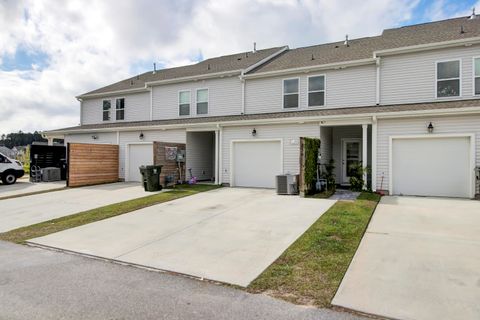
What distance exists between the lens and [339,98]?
1331 cm

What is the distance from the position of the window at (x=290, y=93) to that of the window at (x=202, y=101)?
422cm

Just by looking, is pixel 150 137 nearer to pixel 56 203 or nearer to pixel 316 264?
pixel 56 203

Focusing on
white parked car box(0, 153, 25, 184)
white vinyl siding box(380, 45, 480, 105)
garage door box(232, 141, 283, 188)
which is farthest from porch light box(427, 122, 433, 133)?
white parked car box(0, 153, 25, 184)

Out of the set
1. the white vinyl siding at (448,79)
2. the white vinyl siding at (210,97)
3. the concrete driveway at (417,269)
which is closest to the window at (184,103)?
the white vinyl siding at (210,97)

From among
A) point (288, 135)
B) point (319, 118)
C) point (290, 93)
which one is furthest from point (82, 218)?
point (290, 93)

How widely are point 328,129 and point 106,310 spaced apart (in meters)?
11.6

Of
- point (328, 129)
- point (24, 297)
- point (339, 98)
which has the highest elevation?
point (339, 98)

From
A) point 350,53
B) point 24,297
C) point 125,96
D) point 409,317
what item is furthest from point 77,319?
point 125,96

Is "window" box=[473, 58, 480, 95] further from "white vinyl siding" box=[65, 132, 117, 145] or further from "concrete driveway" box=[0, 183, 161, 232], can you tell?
"white vinyl siding" box=[65, 132, 117, 145]

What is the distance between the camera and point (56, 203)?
34.1ft

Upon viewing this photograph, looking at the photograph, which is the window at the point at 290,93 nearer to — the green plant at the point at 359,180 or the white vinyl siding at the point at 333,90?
the white vinyl siding at the point at 333,90

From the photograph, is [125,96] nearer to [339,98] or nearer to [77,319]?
[339,98]

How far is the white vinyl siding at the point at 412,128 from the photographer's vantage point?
9812 mm

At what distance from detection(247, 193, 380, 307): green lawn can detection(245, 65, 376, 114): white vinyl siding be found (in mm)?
7234
